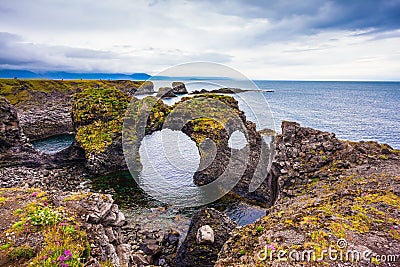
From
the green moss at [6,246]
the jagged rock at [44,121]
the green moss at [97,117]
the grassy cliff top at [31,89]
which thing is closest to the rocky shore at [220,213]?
the green moss at [6,246]

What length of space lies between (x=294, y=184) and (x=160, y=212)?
16.8 meters

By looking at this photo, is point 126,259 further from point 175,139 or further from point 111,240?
point 175,139

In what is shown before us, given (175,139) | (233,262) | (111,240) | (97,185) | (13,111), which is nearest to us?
(233,262)

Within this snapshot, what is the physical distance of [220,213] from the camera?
2455cm

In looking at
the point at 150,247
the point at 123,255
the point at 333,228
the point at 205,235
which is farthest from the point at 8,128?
the point at 333,228

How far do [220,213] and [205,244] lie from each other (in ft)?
13.1

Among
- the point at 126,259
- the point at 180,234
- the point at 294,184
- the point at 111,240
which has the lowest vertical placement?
the point at 180,234

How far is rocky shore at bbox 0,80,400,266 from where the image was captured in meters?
12.5

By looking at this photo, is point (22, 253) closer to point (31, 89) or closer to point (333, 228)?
point (333, 228)

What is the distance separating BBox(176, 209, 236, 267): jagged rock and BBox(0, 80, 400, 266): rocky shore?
0.26 ft

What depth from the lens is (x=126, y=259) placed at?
16672 mm

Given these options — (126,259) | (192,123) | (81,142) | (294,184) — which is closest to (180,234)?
(126,259)

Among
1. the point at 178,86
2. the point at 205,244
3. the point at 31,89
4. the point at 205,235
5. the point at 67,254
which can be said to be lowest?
the point at 205,244

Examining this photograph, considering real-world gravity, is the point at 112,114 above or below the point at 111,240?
above
